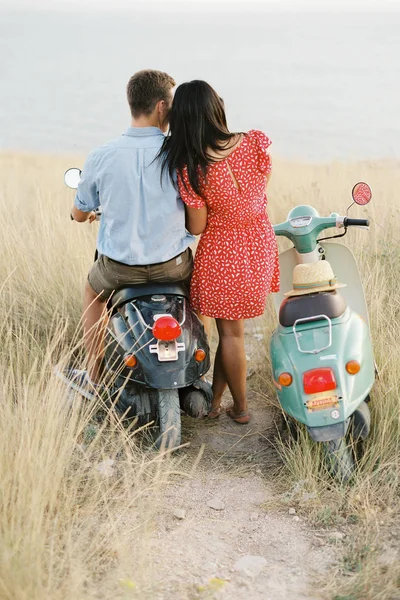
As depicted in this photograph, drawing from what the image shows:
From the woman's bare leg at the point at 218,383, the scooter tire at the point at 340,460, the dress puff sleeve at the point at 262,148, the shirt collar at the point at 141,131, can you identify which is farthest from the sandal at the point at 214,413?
the shirt collar at the point at 141,131

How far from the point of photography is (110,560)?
2748 millimetres

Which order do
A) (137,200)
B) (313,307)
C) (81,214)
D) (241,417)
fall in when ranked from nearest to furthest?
1. (313,307)
2. (137,200)
3. (81,214)
4. (241,417)

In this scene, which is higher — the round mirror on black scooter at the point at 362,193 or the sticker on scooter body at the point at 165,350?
the round mirror on black scooter at the point at 362,193

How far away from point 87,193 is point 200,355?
3.08 feet

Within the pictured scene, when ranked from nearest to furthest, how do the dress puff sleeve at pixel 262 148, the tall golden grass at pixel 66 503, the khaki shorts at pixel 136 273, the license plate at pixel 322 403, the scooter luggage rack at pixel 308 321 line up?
1. the tall golden grass at pixel 66 503
2. the license plate at pixel 322 403
3. the scooter luggage rack at pixel 308 321
4. the dress puff sleeve at pixel 262 148
5. the khaki shorts at pixel 136 273

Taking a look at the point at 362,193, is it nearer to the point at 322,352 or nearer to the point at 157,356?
the point at 322,352

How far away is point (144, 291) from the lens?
12.4ft

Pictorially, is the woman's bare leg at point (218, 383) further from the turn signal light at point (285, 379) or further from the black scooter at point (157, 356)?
the turn signal light at point (285, 379)

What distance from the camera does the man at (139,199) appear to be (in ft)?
12.0

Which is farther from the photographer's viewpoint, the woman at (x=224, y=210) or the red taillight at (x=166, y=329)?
the woman at (x=224, y=210)

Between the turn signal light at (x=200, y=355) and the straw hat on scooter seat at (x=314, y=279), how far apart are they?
46 cm

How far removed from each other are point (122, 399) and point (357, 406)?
108 centimetres

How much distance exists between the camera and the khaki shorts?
12.3ft

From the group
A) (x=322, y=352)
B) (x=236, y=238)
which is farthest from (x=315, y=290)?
(x=236, y=238)
